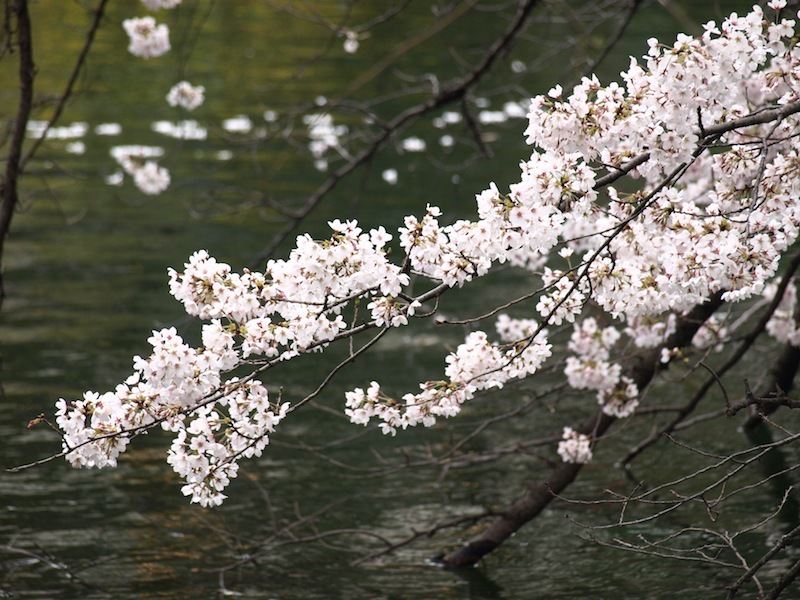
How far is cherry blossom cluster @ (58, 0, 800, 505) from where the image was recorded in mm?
3410

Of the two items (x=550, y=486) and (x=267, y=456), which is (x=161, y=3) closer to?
(x=267, y=456)

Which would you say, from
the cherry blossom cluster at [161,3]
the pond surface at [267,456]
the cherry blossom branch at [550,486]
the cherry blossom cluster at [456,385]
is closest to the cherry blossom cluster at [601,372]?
the cherry blossom branch at [550,486]

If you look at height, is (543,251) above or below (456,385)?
above

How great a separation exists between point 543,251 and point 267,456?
4.74 metres

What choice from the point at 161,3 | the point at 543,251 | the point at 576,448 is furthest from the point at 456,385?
the point at 161,3

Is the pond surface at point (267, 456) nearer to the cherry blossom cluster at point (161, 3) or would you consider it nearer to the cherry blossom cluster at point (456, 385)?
the cherry blossom cluster at point (161, 3)

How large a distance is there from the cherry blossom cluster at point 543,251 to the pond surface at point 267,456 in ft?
2.95

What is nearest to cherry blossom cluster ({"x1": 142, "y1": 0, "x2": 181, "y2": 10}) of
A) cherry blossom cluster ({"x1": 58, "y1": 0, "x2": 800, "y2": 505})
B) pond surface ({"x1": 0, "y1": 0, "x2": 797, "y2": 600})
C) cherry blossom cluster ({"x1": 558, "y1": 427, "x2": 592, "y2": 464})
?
pond surface ({"x1": 0, "y1": 0, "x2": 797, "y2": 600})

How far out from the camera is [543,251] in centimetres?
360

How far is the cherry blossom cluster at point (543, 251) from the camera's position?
3.41 metres

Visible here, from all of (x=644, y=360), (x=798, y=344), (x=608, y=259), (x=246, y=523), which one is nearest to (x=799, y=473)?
(x=798, y=344)

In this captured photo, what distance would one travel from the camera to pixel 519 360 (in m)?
4.07

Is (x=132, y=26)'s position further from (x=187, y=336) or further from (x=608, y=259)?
(x=608, y=259)

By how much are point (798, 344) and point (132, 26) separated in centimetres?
550
